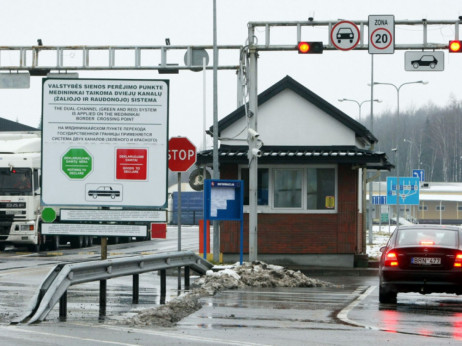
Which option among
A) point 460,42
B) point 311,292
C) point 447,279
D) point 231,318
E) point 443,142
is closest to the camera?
point 231,318

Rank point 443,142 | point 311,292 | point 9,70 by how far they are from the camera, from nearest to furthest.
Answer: point 311,292 < point 9,70 < point 443,142

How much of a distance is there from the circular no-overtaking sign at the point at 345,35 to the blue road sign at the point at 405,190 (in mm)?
32525

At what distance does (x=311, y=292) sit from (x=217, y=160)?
8.09 metres

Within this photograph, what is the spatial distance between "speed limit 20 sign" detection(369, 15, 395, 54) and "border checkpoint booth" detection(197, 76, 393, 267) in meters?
3.82

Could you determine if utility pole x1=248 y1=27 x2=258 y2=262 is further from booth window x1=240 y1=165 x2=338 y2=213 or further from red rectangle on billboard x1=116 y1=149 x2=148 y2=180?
red rectangle on billboard x1=116 y1=149 x2=148 y2=180

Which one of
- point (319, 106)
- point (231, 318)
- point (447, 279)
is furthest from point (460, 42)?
point (231, 318)

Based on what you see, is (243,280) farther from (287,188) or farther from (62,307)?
(287,188)

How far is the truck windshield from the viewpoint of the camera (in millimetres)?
35000

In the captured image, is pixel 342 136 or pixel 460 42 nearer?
pixel 460 42

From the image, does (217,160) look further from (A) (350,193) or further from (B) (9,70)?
(B) (9,70)

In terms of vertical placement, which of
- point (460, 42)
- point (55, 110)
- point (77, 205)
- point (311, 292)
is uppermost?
point (460, 42)

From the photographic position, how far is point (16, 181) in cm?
3512

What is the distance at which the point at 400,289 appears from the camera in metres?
17.0

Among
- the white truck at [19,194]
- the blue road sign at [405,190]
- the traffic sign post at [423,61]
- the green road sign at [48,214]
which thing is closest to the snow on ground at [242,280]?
the green road sign at [48,214]
